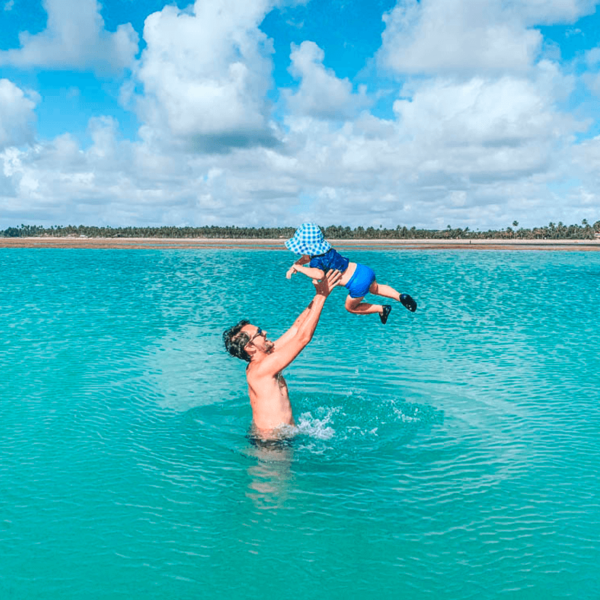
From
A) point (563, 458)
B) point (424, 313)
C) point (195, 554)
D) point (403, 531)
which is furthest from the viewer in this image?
point (424, 313)

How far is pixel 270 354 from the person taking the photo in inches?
445

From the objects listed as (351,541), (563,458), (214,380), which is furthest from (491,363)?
(351,541)

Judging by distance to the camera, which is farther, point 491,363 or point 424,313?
point 424,313

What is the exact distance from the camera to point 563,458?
12125 millimetres

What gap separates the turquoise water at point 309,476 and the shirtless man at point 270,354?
35.8 inches

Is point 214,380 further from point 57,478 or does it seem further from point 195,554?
point 195,554

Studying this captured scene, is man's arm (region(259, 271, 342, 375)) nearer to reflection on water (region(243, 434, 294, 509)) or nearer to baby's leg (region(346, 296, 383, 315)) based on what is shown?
baby's leg (region(346, 296, 383, 315))

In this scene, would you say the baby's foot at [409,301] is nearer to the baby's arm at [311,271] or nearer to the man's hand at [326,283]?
the man's hand at [326,283]

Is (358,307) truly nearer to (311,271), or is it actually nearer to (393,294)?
(393,294)

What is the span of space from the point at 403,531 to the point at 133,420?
839 centimetres

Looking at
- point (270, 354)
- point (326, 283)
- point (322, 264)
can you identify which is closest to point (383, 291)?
point (322, 264)

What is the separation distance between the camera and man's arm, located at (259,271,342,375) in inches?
399

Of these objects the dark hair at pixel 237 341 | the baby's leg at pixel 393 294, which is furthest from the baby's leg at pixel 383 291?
the dark hair at pixel 237 341

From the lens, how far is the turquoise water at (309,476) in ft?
26.4
